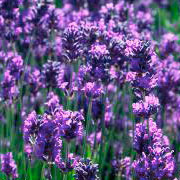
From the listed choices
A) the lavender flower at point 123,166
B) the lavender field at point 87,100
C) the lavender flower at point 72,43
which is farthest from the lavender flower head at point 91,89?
the lavender flower at point 123,166

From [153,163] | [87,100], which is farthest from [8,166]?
[153,163]

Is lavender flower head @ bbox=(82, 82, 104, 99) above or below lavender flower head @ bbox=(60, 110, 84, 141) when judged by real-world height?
above

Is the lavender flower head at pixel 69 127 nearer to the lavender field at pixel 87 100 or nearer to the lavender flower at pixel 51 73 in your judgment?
the lavender field at pixel 87 100

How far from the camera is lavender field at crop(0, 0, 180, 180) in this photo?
9.16 ft

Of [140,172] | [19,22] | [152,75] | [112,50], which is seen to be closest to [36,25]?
[19,22]

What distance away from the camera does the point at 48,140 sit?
276 centimetres

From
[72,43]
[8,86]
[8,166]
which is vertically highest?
[72,43]

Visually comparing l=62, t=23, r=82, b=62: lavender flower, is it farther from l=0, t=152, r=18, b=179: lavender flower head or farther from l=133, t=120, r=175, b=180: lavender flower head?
l=133, t=120, r=175, b=180: lavender flower head

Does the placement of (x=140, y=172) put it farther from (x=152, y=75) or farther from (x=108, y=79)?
(x=108, y=79)

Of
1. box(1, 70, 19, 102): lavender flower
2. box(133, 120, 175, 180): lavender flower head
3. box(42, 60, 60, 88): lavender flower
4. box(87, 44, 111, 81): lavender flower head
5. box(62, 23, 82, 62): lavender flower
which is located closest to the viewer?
box(133, 120, 175, 180): lavender flower head

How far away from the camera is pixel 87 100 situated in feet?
12.5

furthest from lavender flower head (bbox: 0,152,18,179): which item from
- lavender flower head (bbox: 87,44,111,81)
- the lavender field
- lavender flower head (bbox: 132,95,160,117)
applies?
lavender flower head (bbox: 132,95,160,117)

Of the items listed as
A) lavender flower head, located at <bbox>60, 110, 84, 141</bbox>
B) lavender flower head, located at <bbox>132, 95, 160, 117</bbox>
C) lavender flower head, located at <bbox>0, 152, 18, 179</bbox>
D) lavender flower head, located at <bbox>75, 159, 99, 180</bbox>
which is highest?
lavender flower head, located at <bbox>132, 95, 160, 117</bbox>

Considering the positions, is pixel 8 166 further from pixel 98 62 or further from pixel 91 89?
pixel 98 62
